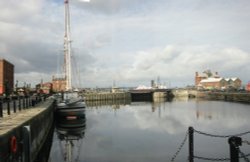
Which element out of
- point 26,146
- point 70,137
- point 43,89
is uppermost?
point 43,89

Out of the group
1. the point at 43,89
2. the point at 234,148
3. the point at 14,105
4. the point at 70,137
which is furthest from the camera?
the point at 43,89

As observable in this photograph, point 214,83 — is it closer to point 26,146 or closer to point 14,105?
point 14,105

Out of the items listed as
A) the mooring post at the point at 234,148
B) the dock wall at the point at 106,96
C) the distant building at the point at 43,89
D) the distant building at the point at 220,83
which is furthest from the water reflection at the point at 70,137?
the distant building at the point at 220,83

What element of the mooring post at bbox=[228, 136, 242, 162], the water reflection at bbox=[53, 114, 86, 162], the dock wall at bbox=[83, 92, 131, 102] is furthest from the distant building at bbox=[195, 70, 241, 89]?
the mooring post at bbox=[228, 136, 242, 162]

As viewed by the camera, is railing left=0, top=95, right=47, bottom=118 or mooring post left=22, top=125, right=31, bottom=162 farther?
railing left=0, top=95, right=47, bottom=118

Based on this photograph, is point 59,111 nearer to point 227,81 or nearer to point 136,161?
point 136,161

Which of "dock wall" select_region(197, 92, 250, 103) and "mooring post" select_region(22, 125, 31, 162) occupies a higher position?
"mooring post" select_region(22, 125, 31, 162)

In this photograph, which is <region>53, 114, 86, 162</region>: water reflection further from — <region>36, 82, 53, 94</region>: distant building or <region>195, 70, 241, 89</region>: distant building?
<region>195, 70, 241, 89</region>: distant building

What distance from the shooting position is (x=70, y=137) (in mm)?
31328

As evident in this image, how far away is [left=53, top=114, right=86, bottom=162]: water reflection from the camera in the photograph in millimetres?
22938

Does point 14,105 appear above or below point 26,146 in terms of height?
above

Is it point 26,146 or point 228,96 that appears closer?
point 26,146

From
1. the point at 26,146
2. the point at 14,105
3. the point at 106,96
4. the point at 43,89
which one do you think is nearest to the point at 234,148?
the point at 26,146

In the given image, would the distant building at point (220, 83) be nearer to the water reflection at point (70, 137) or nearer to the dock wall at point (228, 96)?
the dock wall at point (228, 96)
